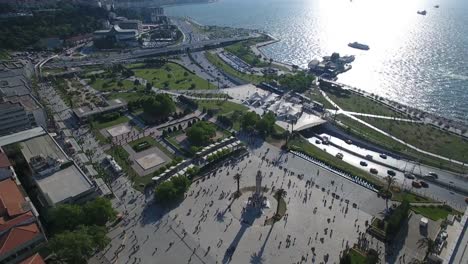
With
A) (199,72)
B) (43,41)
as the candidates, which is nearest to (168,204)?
(199,72)

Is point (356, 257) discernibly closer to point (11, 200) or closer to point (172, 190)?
point (172, 190)

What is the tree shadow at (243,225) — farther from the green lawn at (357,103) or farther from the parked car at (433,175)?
the green lawn at (357,103)


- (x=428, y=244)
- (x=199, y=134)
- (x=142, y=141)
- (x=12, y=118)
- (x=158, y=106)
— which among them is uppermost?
(x=158, y=106)

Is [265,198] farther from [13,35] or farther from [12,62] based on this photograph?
[13,35]

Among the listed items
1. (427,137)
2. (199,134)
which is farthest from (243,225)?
(427,137)

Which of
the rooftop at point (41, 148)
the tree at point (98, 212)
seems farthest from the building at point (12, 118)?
the tree at point (98, 212)
